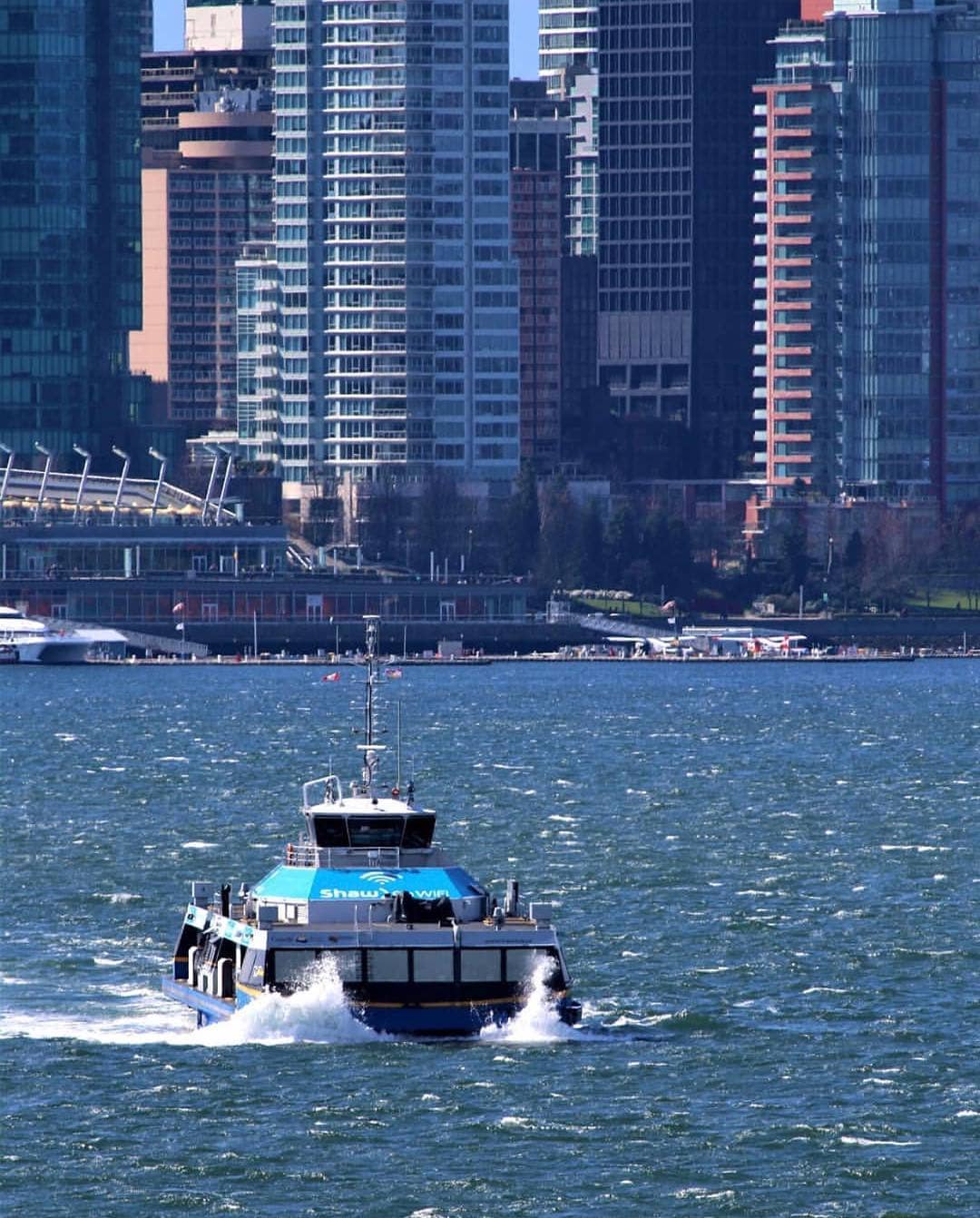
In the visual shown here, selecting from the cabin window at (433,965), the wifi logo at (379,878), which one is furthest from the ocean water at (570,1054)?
the wifi logo at (379,878)

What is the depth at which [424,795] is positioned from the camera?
14950 cm

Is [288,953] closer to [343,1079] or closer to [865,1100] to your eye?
[343,1079]

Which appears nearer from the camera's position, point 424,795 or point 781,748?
point 424,795

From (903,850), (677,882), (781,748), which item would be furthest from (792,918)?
(781,748)

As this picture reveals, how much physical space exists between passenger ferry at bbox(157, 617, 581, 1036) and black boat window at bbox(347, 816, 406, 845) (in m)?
0.02

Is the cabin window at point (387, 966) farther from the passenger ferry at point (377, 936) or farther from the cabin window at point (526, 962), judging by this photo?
the cabin window at point (526, 962)

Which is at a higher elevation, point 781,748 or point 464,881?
point 464,881

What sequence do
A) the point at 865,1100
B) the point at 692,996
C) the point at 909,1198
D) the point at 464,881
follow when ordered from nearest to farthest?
the point at 909,1198 < the point at 865,1100 < the point at 464,881 < the point at 692,996

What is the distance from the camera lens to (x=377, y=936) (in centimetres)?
7725

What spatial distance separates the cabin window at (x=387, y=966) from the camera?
7725 centimetres

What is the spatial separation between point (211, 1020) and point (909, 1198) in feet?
64.8

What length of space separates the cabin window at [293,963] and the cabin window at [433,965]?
6.90 ft

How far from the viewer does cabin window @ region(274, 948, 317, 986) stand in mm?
77375

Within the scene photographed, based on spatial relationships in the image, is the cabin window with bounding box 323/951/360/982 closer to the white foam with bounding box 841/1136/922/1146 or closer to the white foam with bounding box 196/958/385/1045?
the white foam with bounding box 196/958/385/1045
